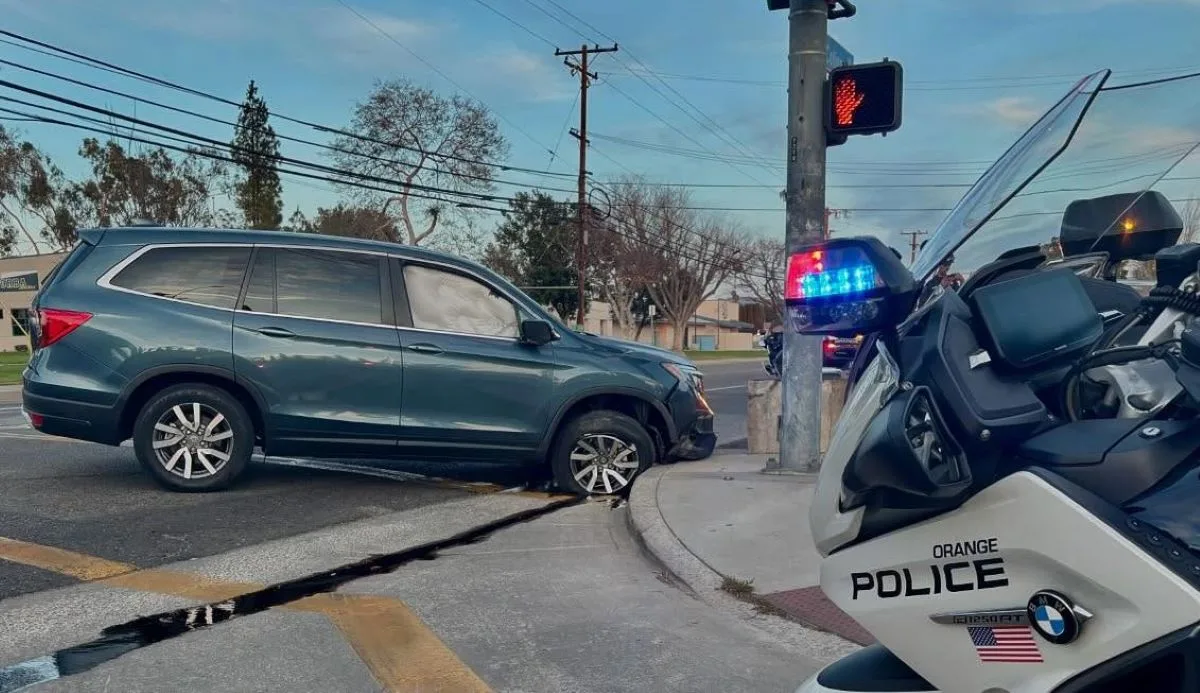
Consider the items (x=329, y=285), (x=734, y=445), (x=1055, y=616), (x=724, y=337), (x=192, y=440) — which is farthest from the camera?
(x=724, y=337)

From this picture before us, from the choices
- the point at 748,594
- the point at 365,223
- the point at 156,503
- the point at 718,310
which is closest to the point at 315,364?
the point at 156,503

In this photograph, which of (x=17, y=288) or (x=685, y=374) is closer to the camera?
(x=685, y=374)

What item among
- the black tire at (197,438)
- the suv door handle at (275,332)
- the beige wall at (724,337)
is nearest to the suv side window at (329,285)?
the suv door handle at (275,332)

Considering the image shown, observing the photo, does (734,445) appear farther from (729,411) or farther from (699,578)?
(699,578)

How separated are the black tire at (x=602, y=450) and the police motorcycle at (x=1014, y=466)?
5.53m

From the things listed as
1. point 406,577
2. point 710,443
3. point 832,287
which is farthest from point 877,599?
point 710,443

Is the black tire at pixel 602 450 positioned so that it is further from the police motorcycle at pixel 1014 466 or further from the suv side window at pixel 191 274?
the police motorcycle at pixel 1014 466

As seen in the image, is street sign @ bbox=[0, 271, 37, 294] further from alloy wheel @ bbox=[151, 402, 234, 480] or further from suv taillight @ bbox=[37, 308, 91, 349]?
alloy wheel @ bbox=[151, 402, 234, 480]

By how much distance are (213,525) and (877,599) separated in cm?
538

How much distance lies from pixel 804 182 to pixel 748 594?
4081 millimetres

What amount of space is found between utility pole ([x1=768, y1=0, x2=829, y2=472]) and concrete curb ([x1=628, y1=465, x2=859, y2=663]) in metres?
1.38

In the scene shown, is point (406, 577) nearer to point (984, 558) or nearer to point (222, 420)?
point (222, 420)

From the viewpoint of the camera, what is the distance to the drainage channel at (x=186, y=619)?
12.7 ft

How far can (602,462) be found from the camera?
7.88 m
